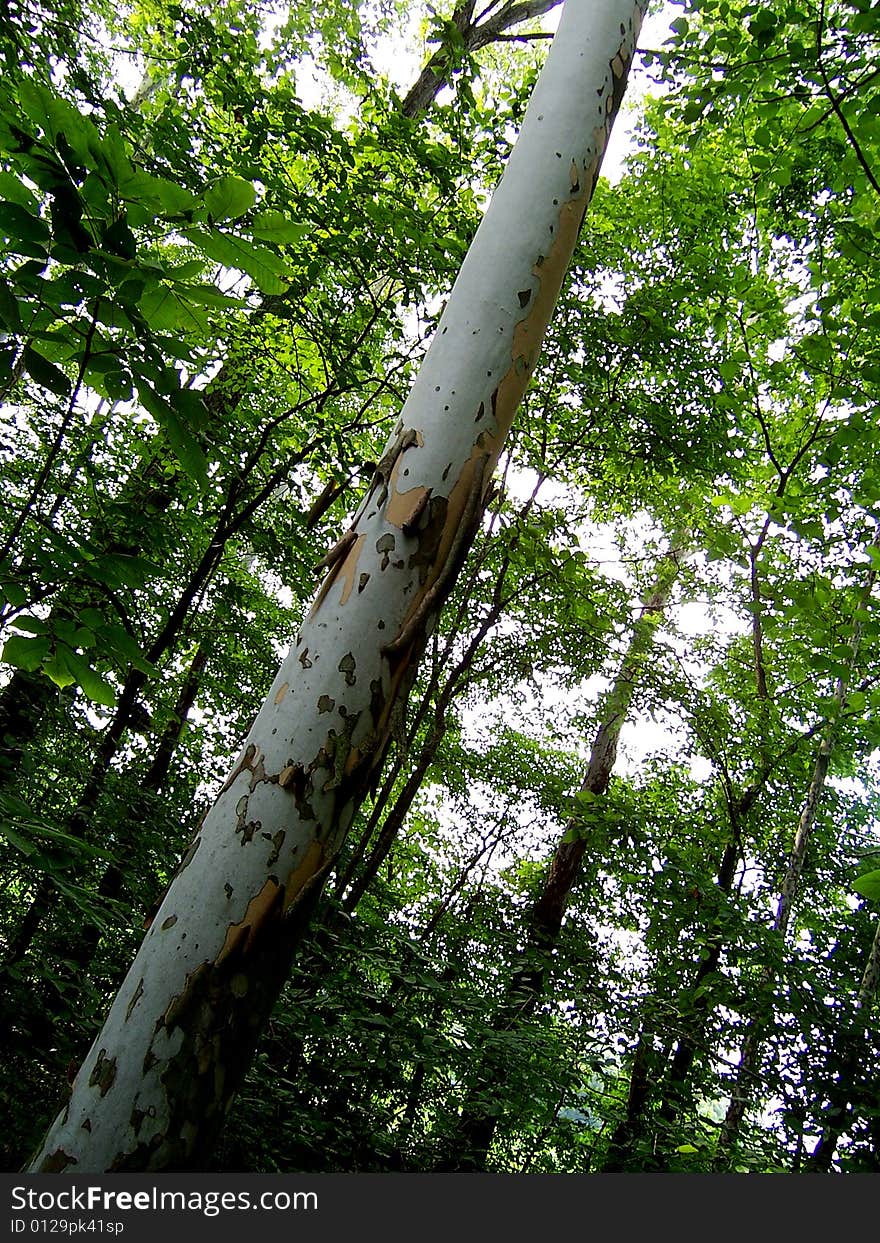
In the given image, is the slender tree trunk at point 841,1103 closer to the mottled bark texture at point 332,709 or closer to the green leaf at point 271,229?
the mottled bark texture at point 332,709

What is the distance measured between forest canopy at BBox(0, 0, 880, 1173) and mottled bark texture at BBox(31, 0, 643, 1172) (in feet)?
0.04

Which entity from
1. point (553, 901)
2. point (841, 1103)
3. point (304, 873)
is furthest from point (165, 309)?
point (553, 901)

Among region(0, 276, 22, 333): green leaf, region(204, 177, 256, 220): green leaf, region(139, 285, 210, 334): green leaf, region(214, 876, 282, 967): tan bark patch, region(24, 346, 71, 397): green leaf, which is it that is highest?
region(204, 177, 256, 220): green leaf

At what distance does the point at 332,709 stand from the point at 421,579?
28 cm

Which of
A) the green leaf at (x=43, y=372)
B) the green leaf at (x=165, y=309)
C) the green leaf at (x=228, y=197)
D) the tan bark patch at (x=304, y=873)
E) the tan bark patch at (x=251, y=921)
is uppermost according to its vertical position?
the green leaf at (x=228, y=197)

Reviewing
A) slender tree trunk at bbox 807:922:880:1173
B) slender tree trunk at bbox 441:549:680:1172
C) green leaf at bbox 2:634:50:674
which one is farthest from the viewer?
slender tree trunk at bbox 441:549:680:1172

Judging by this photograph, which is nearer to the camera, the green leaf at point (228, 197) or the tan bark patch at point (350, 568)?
the green leaf at point (228, 197)

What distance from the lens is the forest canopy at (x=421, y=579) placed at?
3.60 ft

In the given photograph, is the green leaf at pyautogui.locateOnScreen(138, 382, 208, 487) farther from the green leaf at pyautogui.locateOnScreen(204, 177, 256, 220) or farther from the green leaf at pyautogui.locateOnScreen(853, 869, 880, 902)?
the green leaf at pyautogui.locateOnScreen(853, 869, 880, 902)

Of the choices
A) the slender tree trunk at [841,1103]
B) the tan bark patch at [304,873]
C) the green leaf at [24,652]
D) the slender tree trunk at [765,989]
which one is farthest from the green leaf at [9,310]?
the slender tree trunk at [841,1103]

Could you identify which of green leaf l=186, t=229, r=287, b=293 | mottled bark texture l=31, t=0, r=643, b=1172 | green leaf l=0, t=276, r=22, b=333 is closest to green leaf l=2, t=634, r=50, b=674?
mottled bark texture l=31, t=0, r=643, b=1172

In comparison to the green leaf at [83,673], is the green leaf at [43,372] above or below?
above

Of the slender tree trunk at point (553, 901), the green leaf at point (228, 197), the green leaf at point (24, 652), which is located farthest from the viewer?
the slender tree trunk at point (553, 901)

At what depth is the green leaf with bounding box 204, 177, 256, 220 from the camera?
2.88ft
